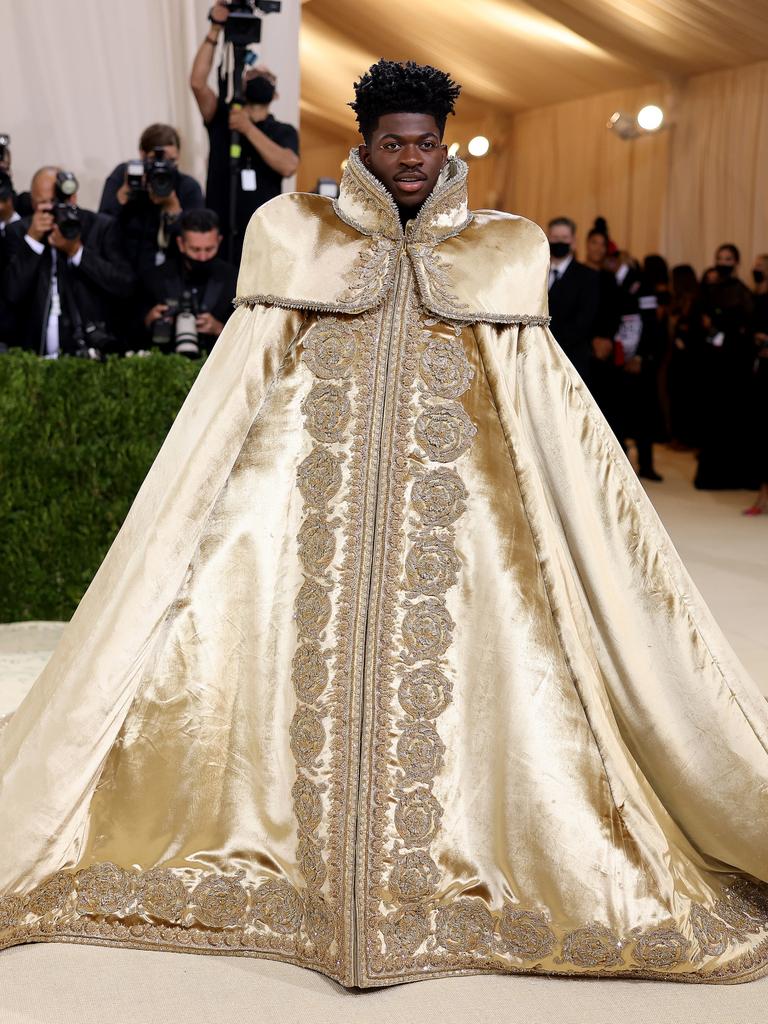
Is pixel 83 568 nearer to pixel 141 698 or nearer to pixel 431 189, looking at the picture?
pixel 141 698

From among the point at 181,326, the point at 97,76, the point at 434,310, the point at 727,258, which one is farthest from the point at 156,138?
the point at 727,258

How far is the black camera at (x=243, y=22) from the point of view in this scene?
19.6ft

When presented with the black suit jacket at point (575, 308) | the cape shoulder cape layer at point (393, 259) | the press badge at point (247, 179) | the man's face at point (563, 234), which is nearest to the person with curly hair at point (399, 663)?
the cape shoulder cape layer at point (393, 259)

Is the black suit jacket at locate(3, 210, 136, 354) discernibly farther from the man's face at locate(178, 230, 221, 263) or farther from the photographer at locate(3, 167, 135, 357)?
the man's face at locate(178, 230, 221, 263)

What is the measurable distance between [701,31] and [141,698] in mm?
9410

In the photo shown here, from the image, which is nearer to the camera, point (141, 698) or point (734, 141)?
point (141, 698)

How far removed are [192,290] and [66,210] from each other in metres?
0.73

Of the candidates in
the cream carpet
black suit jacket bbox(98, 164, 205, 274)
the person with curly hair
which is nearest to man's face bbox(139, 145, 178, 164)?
black suit jacket bbox(98, 164, 205, 274)

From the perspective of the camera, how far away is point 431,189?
2.58 meters

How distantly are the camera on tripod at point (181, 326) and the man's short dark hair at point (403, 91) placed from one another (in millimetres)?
2885

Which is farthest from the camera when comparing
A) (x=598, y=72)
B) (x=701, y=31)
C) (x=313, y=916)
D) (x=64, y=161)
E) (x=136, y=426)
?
(x=598, y=72)

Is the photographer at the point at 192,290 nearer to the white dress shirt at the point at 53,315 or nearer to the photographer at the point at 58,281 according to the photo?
the photographer at the point at 58,281

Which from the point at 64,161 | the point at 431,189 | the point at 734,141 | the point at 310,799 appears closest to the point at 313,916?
the point at 310,799

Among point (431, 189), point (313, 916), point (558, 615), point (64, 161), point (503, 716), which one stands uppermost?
point (64, 161)
